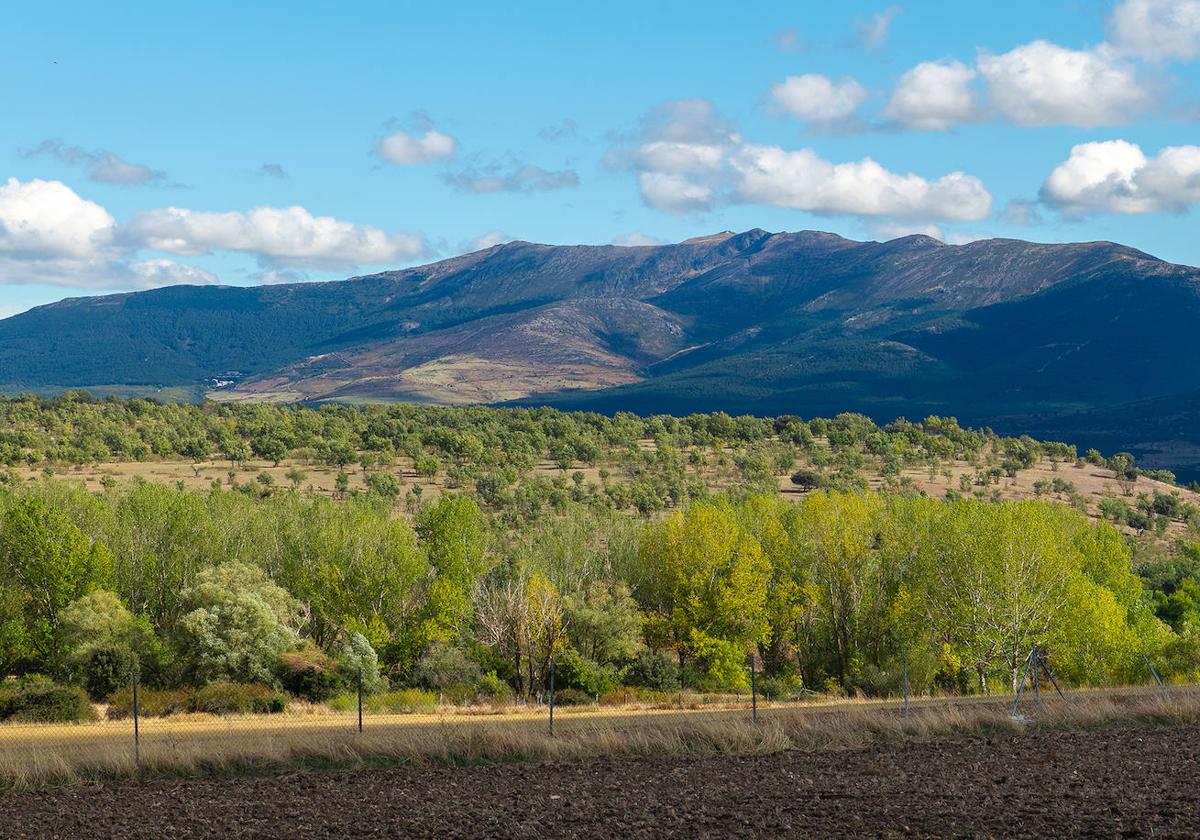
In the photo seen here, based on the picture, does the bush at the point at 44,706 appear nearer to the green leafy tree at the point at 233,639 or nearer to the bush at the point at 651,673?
the green leafy tree at the point at 233,639

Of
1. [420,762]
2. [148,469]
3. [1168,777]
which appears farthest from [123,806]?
[148,469]

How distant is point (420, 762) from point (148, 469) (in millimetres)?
104010

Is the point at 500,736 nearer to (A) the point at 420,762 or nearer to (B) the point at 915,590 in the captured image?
(A) the point at 420,762

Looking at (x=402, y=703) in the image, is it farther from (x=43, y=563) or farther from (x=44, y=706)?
(x=43, y=563)

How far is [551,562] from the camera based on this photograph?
6931 centimetres

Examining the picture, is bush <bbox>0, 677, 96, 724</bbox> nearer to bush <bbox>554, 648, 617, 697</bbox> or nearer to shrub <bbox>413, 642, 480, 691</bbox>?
shrub <bbox>413, 642, 480, 691</bbox>

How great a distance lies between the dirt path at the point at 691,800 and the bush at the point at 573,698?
69.3ft

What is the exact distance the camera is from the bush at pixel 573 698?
4662 cm

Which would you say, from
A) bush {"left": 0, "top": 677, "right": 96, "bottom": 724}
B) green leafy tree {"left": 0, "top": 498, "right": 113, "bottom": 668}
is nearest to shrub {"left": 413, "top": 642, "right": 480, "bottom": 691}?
bush {"left": 0, "top": 677, "right": 96, "bottom": 724}

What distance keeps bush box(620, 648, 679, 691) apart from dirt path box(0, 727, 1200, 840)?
2720 centimetres

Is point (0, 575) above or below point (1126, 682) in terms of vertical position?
above

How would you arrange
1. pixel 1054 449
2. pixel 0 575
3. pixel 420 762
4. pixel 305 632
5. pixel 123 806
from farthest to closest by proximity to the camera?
1. pixel 1054 449
2. pixel 305 632
3. pixel 0 575
4. pixel 420 762
5. pixel 123 806

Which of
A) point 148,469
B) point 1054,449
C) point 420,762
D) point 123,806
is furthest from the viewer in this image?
point 1054,449

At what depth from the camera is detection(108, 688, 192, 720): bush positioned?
4019 centimetres
